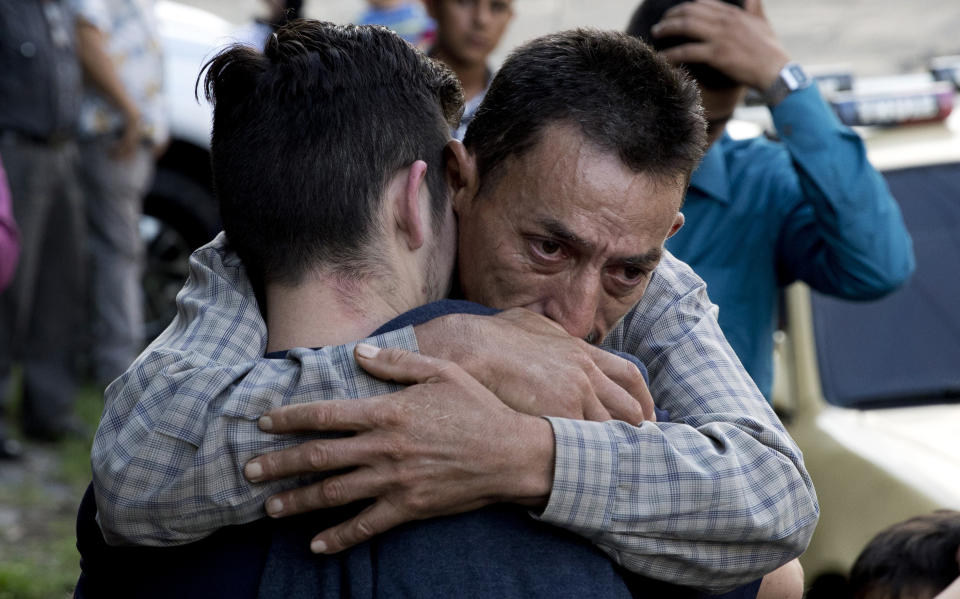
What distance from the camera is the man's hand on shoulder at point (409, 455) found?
145cm

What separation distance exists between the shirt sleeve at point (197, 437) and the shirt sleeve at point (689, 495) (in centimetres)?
28

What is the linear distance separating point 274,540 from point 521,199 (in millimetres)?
640

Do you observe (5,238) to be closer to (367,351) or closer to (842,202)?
(367,351)

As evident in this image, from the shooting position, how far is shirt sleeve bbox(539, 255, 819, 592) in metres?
1.49

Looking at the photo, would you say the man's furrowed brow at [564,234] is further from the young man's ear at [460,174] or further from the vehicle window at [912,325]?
the vehicle window at [912,325]

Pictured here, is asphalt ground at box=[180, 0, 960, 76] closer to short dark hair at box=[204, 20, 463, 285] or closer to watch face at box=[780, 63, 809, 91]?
watch face at box=[780, 63, 809, 91]

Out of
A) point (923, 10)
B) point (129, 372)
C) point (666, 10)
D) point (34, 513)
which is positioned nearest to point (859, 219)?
point (666, 10)

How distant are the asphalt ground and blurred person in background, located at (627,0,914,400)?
10.9 m

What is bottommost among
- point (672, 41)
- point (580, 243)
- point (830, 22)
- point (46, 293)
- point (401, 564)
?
point (830, 22)

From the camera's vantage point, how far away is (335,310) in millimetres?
1613

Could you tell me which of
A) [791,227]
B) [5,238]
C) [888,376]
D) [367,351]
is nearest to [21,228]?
[5,238]

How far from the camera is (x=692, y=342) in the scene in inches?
72.5

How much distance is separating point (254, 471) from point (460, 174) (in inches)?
22.2

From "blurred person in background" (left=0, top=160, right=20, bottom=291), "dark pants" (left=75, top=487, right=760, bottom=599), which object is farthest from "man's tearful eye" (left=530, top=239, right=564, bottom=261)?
"blurred person in background" (left=0, top=160, right=20, bottom=291)
